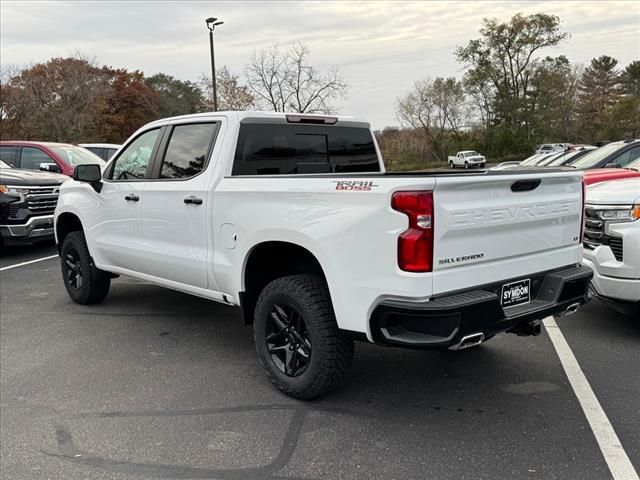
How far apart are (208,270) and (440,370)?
1896mm

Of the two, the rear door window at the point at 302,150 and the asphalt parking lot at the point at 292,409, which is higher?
the rear door window at the point at 302,150

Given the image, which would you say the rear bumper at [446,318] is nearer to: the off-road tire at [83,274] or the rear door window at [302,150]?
the rear door window at [302,150]

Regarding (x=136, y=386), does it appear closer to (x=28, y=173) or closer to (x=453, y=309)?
(x=453, y=309)

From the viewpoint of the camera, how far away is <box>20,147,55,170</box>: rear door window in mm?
11695

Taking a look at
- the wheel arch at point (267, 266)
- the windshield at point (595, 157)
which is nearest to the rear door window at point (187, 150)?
the wheel arch at point (267, 266)

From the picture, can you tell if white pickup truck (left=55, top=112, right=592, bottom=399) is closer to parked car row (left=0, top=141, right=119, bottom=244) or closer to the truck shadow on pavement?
the truck shadow on pavement

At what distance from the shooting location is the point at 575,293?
3670 mm

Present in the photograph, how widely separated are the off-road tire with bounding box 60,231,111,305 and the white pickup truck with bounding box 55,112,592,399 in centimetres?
77

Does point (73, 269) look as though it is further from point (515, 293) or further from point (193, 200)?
point (515, 293)

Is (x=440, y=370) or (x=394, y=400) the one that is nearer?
(x=394, y=400)

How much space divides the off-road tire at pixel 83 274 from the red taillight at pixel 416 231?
4084mm

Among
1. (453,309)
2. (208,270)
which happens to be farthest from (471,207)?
(208,270)

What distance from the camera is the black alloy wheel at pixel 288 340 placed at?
372cm

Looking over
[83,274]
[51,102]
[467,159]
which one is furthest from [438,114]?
[83,274]
